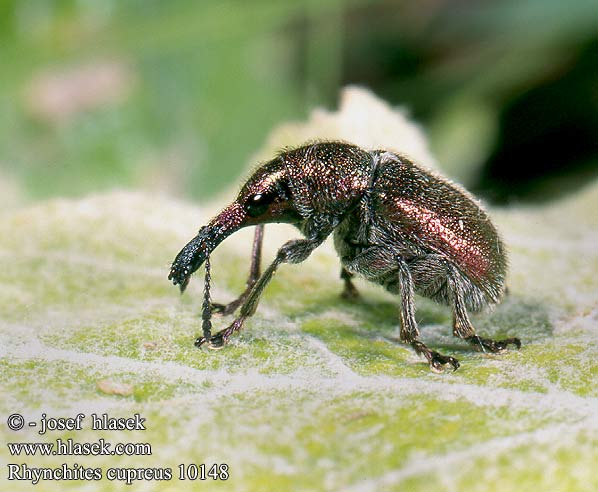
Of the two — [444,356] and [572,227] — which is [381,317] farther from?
[572,227]

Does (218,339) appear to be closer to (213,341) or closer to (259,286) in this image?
(213,341)

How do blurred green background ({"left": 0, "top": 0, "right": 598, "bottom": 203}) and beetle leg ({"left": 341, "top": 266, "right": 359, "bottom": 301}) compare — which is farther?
blurred green background ({"left": 0, "top": 0, "right": 598, "bottom": 203})

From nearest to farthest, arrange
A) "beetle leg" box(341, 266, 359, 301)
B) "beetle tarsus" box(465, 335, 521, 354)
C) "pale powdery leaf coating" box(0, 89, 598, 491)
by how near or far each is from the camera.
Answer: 1. "pale powdery leaf coating" box(0, 89, 598, 491)
2. "beetle tarsus" box(465, 335, 521, 354)
3. "beetle leg" box(341, 266, 359, 301)

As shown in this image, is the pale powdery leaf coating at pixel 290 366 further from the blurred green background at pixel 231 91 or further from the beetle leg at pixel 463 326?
the blurred green background at pixel 231 91

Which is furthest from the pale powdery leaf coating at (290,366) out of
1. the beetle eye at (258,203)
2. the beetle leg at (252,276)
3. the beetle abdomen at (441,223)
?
the beetle eye at (258,203)

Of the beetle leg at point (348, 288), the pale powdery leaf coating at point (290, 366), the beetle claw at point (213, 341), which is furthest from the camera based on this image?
the beetle leg at point (348, 288)

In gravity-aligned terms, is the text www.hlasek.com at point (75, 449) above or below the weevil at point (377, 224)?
below

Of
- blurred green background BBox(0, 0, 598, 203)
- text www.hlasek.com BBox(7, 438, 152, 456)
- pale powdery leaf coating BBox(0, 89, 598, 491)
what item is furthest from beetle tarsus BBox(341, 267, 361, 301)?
blurred green background BBox(0, 0, 598, 203)

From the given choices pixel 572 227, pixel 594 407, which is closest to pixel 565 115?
pixel 572 227

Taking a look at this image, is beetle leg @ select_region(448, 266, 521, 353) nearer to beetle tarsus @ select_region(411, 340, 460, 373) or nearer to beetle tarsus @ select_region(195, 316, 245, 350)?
beetle tarsus @ select_region(411, 340, 460, 373)
